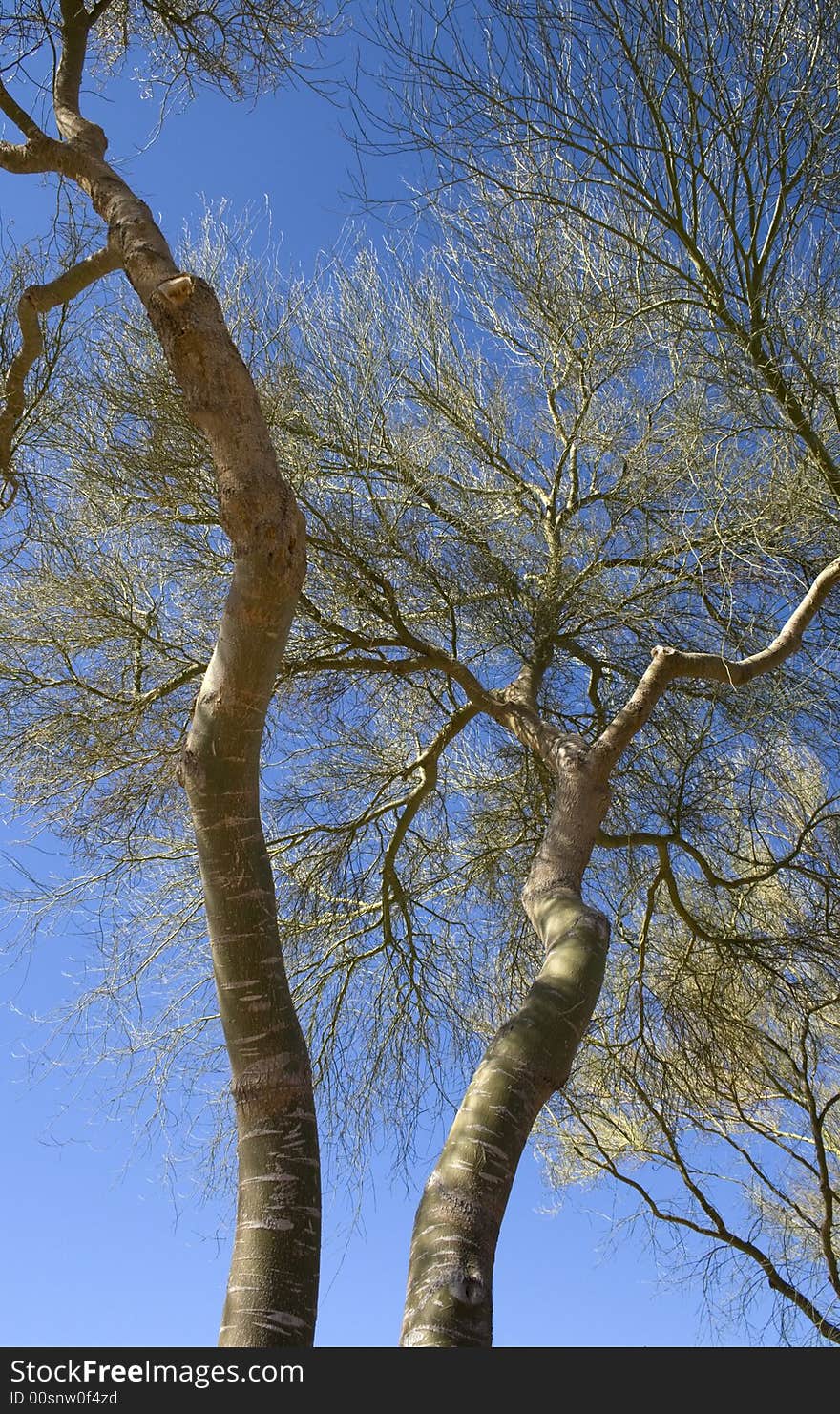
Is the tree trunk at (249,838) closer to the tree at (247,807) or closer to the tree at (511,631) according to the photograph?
the tree at (247,807)

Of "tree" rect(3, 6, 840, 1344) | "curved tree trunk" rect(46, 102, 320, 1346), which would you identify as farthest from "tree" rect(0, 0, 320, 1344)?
"tree" rect(3, 6, 840, 1344)

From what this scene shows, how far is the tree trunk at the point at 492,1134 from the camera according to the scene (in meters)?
2.78

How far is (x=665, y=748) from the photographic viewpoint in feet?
18.9

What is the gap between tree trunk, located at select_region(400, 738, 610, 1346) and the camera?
278cm

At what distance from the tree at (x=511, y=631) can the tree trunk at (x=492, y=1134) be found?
21.1 inches

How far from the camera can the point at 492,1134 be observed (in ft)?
9.91

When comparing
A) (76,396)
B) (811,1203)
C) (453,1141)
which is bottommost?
(453,1141)

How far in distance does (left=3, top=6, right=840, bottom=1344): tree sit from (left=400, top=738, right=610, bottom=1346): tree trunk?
0.54 metres

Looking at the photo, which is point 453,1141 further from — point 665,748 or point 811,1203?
point 811,1203

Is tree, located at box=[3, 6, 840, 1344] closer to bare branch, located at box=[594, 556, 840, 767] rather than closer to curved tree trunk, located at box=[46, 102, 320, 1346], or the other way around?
bare branch, located at box=[594, 556, 840, 767]

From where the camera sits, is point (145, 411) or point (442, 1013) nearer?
point (145, 411)

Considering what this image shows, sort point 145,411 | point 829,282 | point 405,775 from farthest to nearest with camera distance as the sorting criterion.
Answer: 1. point 405,775
2. point 145,411
3. point 829,282

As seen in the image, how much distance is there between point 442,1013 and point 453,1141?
8.14 ft
